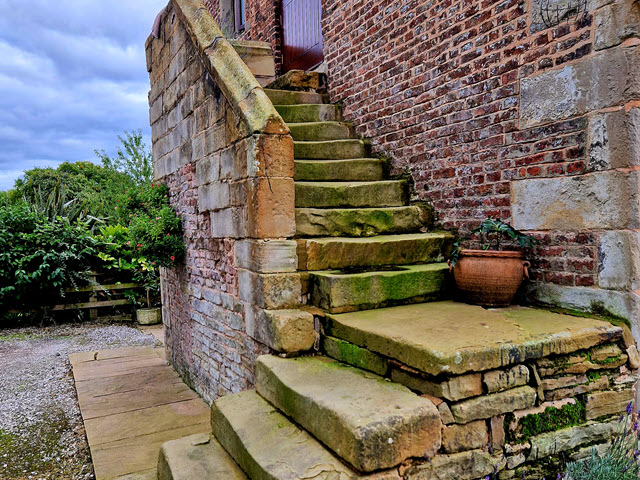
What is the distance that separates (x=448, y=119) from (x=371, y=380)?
2332 mm

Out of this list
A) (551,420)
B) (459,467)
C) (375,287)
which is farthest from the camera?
(375,287)

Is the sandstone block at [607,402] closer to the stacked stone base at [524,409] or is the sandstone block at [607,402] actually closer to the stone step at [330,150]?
the stacked stone base at [524,409]

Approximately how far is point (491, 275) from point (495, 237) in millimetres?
509

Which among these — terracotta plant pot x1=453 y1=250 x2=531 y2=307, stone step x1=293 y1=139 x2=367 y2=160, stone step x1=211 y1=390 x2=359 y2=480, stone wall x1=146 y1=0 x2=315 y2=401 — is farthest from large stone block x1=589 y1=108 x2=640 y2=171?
stone step x1=293 y1=139 x2=367 y2=160

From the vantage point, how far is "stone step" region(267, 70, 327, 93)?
229 inches

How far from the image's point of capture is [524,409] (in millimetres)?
2529

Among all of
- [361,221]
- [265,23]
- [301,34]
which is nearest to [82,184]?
[265,23]

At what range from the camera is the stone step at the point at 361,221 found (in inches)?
149

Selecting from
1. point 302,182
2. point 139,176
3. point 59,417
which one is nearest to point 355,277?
point 302,182

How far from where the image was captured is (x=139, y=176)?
40.4 feet

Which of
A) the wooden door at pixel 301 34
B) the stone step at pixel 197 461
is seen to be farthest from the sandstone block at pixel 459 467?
the wooden door at pixel 301 34

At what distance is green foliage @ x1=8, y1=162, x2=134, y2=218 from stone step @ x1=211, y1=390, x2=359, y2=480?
26.2 ft

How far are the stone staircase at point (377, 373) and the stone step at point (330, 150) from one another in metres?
0.63

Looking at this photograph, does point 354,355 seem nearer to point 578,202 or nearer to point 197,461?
point 197,461
